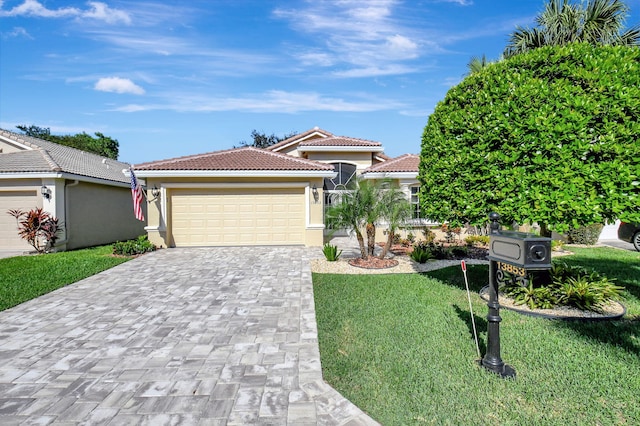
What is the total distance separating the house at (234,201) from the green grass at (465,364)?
7560 millimetres

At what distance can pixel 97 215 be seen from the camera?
588 inches

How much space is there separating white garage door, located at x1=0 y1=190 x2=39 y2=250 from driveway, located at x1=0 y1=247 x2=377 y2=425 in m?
8.79

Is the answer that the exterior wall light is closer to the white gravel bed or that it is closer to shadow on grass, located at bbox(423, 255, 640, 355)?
the white gravel bed

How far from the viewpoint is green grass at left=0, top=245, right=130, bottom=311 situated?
6.92m

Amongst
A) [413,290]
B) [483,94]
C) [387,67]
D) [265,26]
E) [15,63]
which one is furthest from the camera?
[387,67]

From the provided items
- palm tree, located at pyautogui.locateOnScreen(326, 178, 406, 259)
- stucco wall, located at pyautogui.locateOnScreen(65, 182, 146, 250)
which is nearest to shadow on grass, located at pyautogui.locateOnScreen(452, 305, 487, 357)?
palm tree, located at pyautogui.locateOnScreen(326, 178, 406, 259)

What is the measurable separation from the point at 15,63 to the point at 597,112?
64.0 feet

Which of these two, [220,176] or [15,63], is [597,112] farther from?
[15,63]

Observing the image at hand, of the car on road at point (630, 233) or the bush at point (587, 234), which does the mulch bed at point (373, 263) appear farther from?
the car on road at point (630, 233)

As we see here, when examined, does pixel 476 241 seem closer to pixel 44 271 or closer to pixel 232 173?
pixel 232 173

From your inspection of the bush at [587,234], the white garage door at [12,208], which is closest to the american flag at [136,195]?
the white garage door at [12,208]

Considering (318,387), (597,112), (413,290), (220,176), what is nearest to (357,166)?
(220,176)

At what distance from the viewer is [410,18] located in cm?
977

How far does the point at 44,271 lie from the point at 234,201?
260 inches
